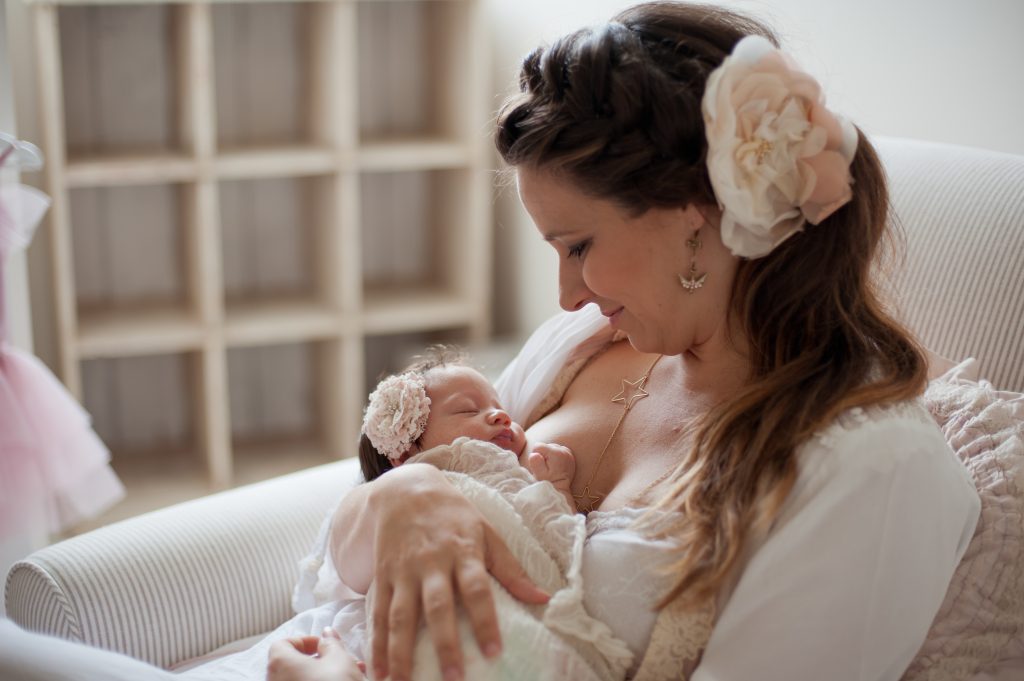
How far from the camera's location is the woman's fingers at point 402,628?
1203 mm

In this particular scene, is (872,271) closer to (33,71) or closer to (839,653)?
(839,653)

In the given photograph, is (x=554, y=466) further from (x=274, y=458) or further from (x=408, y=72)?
(x=408, y=72)

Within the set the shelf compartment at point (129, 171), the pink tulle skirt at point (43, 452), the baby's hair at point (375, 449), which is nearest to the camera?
the baby's hair at point (375, 449)

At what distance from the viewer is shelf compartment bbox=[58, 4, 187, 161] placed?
2777 millimetres

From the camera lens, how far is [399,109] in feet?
10.3

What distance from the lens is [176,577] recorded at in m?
1.61

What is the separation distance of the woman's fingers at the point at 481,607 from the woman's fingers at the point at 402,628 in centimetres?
6

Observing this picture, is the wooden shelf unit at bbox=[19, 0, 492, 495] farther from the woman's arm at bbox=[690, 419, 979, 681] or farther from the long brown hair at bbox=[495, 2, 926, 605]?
the woman's arm at bbox=[690, 419, 979, 681]

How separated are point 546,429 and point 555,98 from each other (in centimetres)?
49

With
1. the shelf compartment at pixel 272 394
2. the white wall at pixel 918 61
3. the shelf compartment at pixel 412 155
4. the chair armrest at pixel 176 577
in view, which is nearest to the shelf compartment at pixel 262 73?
the shelf compartment at pixel 412 155

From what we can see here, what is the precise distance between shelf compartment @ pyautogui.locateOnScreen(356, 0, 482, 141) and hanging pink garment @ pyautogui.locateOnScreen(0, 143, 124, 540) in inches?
43.9

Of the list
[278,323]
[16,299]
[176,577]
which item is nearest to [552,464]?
[176,577]

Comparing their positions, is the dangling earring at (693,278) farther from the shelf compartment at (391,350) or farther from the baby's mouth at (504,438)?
the shelf compartment at (391,350)

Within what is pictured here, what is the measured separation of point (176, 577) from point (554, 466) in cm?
60
